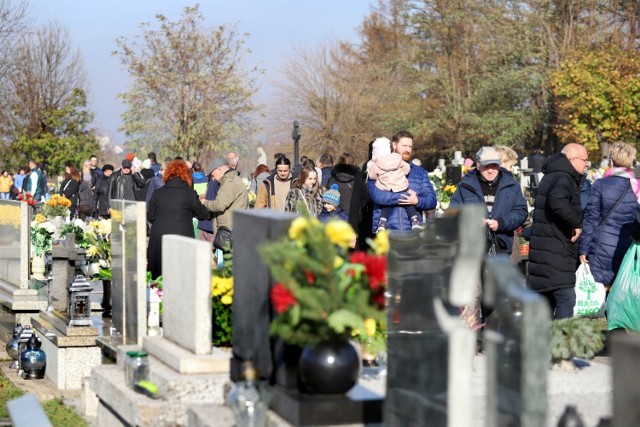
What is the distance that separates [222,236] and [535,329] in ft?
35.4

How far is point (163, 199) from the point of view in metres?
12.6

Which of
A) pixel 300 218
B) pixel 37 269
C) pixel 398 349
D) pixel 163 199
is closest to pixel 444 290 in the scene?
pixel 398 349

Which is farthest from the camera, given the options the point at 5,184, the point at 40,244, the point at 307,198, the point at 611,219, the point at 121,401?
the point at 5,184

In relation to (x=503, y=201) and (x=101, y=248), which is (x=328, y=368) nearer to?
(x=503, y=201)

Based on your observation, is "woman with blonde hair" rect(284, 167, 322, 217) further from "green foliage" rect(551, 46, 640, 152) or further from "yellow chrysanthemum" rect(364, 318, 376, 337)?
"green foliage" rect(551, 46, 640, 152)

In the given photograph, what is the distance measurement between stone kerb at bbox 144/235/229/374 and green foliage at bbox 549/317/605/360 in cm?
188

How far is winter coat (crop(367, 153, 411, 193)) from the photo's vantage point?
1100 centimetres

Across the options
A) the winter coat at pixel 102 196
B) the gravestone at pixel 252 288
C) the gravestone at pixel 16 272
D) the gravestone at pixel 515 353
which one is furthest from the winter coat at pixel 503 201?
the winter coat at pixel 102 196

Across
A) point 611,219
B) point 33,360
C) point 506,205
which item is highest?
point 506,205

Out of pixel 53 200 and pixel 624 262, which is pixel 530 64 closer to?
pixel 53 200

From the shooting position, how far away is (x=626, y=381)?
3.74 meters

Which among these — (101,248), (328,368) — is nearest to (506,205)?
(101,248)

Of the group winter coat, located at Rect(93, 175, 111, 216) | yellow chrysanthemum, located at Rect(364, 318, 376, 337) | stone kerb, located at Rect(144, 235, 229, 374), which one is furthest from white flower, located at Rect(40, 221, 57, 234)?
winter coat, located at Rect(93, 175, 111, 216)

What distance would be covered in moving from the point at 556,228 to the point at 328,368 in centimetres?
495
